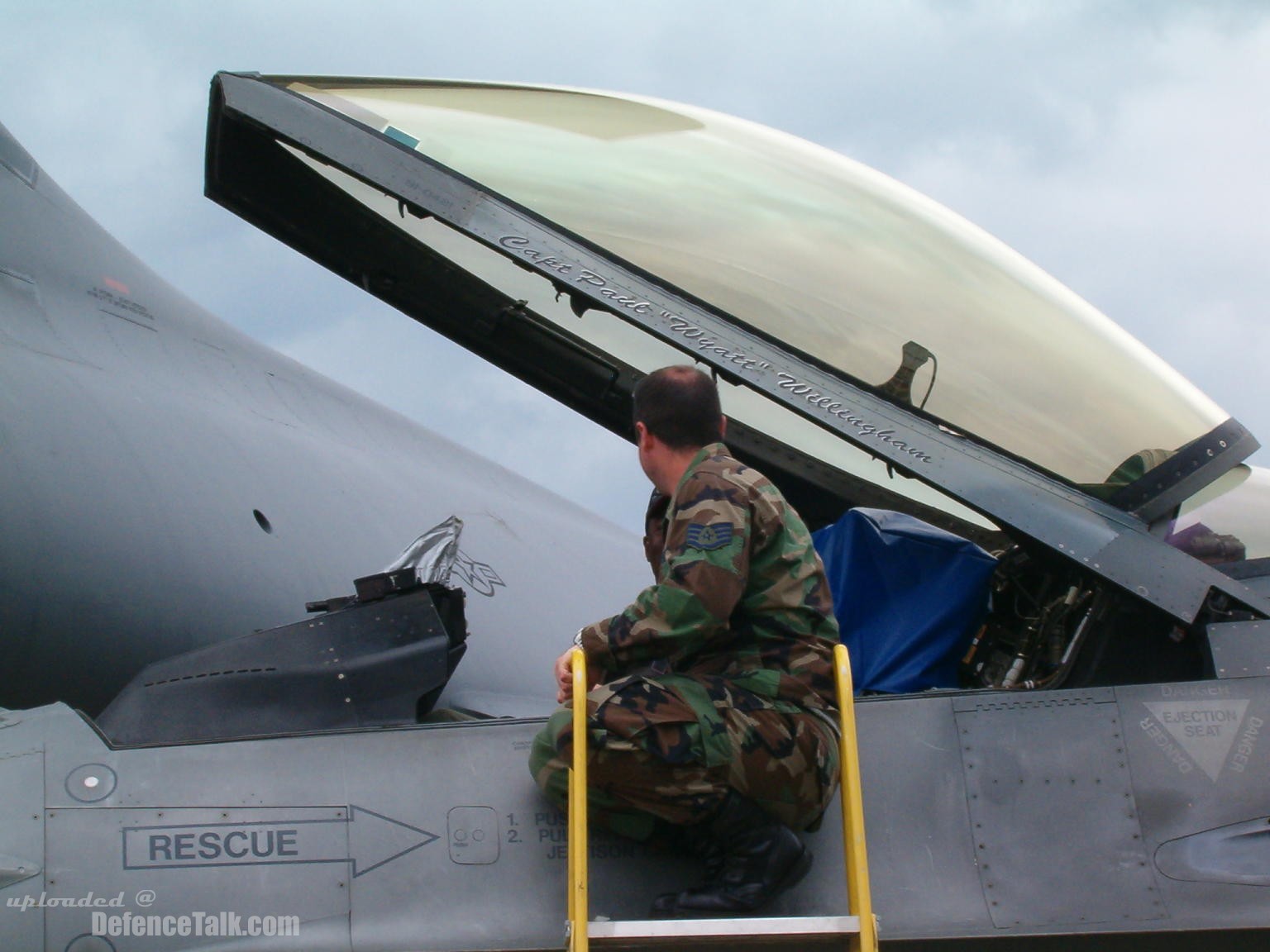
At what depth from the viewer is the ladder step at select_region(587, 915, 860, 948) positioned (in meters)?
2.33

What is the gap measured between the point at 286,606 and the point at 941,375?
8.25 feet

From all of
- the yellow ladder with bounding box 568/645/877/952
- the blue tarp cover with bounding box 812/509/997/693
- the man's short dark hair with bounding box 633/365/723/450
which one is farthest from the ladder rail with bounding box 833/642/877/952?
the blue tarp cover with bounding box 812/509/997/693

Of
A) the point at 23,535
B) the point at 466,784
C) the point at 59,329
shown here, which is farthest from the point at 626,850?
the point at 59,329

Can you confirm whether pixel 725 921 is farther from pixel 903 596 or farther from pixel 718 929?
pixel 903 596

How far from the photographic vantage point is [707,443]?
9.41ft

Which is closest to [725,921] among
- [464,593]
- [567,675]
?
[567,675]

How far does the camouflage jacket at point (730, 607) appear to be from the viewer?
2580mm

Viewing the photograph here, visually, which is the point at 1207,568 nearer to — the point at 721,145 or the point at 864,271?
the point at 864,271

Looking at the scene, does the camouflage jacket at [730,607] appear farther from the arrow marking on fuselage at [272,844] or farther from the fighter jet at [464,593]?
the arrow marking on fuselage at [272,844]

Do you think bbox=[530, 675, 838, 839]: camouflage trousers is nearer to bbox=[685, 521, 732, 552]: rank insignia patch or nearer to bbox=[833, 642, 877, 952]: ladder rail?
bbox=[833, 642, 877, 952]: ladder rail

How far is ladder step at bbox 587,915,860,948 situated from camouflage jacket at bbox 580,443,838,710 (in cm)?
48

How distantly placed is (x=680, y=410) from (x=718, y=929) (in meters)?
1.11

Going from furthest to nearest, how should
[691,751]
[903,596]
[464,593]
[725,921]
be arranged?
[464,593], [903,596], [691,751], [725,921]

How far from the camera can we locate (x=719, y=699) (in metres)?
2.64
